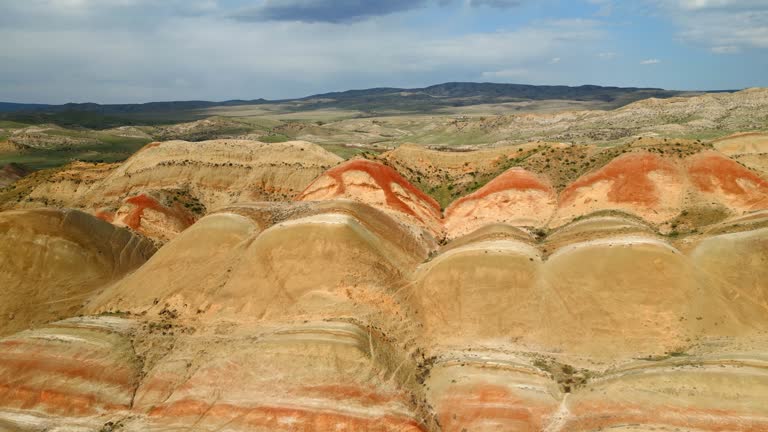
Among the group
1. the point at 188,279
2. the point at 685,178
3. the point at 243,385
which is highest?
the point at 685,178

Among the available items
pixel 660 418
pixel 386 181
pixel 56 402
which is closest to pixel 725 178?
pixel 386 181

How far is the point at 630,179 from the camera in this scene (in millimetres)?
41281

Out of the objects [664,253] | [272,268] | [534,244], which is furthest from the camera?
[534,244]

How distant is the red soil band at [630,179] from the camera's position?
40531mm

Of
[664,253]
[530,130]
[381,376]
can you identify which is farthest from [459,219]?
[530,130]

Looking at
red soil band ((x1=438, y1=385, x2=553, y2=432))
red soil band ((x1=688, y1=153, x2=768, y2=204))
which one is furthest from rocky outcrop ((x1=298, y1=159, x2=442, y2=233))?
red soil band ((x1=438, y1=385, x2=553, y2=432))

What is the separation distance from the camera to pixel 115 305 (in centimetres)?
3062

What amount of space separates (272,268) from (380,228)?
7917mm

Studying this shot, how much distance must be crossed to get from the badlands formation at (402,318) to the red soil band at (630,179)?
15cm

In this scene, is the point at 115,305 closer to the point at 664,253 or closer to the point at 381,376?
the point at 381,376

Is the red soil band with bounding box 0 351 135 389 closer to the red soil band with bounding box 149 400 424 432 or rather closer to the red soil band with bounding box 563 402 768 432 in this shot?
the red soil band with bounding box 149 400 424 432

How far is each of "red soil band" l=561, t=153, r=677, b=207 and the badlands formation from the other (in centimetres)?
15

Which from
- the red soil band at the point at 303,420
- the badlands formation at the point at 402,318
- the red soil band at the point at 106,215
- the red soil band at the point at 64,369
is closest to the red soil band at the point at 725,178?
the badlands formation at the point at 402,318

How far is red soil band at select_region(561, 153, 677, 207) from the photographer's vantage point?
133ft
